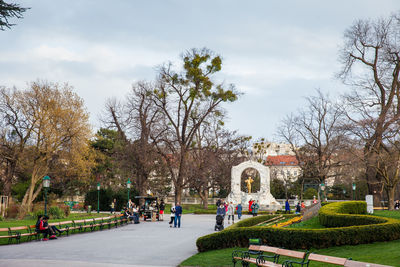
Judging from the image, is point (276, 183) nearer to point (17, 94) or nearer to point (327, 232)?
point (17, 94)

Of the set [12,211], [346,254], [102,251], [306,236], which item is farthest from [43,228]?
[12,211]

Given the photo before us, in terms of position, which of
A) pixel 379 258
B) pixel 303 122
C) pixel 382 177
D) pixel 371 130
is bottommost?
pixel 379 258

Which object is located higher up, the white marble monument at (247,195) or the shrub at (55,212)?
the white marble monument at (247,195)

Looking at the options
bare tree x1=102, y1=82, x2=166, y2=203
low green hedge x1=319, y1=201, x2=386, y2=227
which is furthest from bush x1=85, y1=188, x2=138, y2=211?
low green hedge x1=319, y1=201, x2=386, y2=227

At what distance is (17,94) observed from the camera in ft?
128

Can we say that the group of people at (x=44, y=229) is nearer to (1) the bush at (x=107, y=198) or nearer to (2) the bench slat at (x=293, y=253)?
(2) the bench slat at (x=293, y=253)

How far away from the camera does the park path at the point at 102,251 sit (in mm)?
13492

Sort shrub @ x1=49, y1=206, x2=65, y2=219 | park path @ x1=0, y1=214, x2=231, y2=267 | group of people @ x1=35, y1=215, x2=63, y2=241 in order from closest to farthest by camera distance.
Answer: park path @ x1=0, y1=214, x2=231, y2=267 → group of people @ x1=35, y1=215, x2=63, y2=241 → shrub @ x1=49, y1=206, x2=65, y2=219

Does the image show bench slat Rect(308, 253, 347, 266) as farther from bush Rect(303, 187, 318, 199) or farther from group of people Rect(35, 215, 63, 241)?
bush Rect(303, 187, 318, 199)

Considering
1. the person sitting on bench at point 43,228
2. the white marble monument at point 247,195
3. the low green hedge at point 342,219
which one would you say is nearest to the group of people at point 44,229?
A: the person sitting on bench at point 43,228

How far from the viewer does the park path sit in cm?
1349

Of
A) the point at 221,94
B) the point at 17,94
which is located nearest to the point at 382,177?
the point at 221,94

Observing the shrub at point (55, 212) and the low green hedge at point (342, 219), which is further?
the shrub at point (55, 212)

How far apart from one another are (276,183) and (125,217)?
41.5 m
